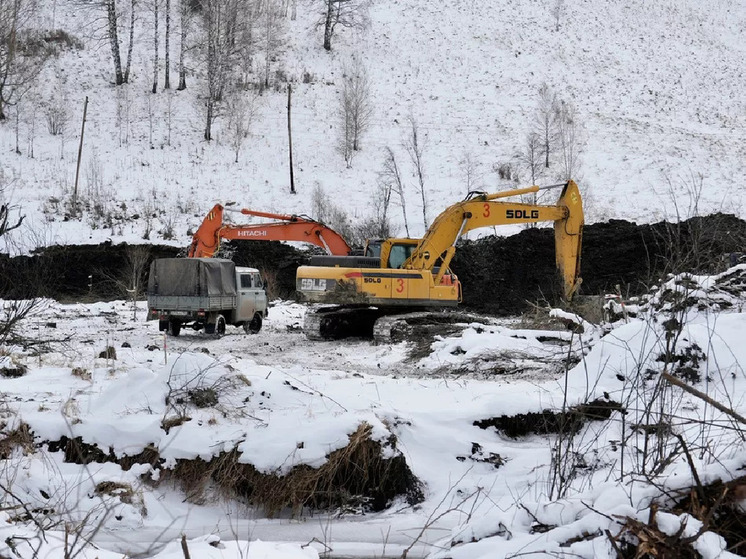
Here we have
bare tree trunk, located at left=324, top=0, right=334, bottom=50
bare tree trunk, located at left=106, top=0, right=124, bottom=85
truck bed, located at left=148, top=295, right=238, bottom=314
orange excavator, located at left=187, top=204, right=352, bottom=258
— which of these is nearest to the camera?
truck bed, located at left=148, top=295, right=238, bottom=314

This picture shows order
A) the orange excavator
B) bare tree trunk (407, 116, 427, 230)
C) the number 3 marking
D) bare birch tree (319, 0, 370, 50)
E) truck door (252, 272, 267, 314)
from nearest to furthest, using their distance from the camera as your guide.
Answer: the number 3 marking → the orange excavator → truck door (252, 272, 267, 314) → bare tree trunk (407, 116, 427, 230) → bare birch tree (319, 0, 370, 50)

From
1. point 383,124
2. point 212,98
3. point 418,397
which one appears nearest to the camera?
point 418,397

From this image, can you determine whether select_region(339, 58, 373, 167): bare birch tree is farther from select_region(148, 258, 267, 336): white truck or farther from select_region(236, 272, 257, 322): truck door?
select_region(148, 258, 267, 336): white truck

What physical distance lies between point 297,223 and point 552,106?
1066 inches

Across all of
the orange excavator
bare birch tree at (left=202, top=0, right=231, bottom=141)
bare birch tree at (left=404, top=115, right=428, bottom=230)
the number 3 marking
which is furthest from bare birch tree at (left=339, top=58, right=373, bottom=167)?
the number 3 marking

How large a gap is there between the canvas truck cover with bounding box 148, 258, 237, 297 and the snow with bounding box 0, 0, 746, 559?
1112mm

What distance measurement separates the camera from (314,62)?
44.8 meters

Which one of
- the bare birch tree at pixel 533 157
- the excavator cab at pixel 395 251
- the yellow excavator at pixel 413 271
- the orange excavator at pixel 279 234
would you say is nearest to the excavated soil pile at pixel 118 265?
the orange excavator at pixel 279 234

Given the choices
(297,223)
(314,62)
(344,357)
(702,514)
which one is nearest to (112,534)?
(702,514)

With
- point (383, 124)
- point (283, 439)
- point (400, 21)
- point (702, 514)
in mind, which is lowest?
point (283, 439)

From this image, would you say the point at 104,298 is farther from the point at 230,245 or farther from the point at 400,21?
the point at 400,21

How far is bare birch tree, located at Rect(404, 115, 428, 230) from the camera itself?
32062mm

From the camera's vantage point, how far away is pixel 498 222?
15727mm

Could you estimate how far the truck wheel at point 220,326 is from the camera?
15.9 metres
